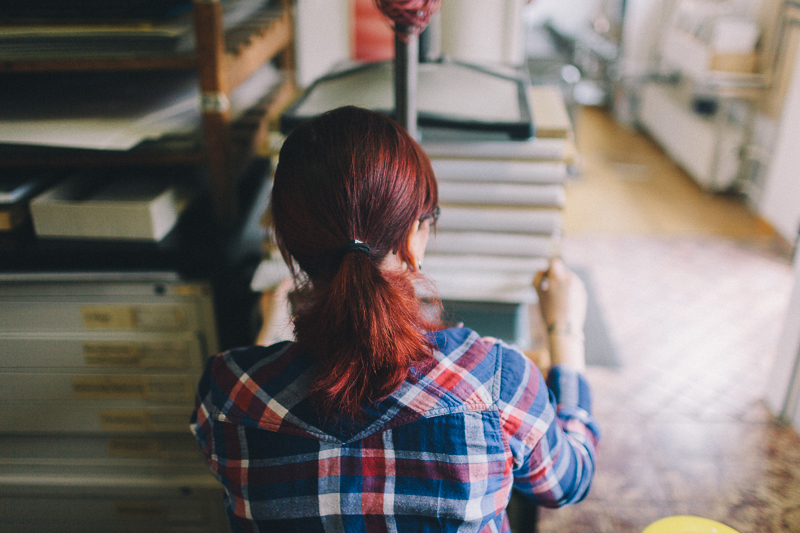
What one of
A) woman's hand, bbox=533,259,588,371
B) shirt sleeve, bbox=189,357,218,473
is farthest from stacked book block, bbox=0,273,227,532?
woman's hand, bbox=533,259,588,371

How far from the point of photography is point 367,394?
66 centimetres

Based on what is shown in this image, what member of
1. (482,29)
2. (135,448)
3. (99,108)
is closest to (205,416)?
(135,448)

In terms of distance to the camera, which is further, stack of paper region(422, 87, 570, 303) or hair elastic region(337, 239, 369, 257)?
stack of paper region(422, 87, 570, 303)

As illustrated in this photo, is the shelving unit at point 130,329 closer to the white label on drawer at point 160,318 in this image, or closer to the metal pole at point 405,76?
the white label on drawer at point 160,318

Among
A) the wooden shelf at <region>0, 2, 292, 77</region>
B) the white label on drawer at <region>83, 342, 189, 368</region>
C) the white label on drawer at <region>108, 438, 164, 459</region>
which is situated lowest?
the white label on drawer at <region>108, 438, 164, 459</region>

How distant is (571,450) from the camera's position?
2.51ft

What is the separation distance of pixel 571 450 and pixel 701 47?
12.0ft

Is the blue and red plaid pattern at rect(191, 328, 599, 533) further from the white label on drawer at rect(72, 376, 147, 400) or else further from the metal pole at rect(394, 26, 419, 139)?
the white label on drawer at rect(72, 376, 147, 400)

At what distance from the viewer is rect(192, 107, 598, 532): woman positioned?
65 centimetres

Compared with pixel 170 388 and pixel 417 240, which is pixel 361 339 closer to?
pixel 417 240

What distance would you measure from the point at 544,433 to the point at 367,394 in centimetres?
22

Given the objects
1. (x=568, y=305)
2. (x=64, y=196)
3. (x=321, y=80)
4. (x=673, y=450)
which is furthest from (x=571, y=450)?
(x=673, y=450)

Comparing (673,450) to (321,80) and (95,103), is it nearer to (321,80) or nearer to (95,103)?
(321,80)

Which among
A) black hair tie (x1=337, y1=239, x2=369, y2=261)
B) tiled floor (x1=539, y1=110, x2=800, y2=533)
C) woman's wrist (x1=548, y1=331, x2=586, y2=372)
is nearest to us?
black hair tie (x1=337, y1=239, x2=369, y2=261)
